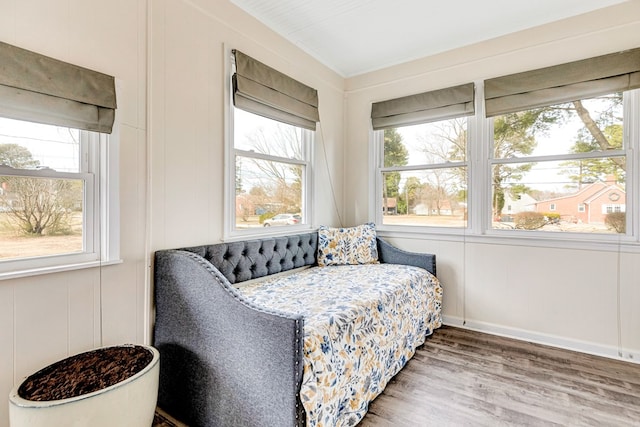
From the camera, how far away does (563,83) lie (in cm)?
254

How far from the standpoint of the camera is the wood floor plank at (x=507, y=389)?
1725 millimetres

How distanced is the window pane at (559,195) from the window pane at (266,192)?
188 centimetres

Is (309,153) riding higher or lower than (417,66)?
lower

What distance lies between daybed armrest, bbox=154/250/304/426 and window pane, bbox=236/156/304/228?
810 millimetres

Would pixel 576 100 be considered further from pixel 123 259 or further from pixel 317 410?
pixel 123 259

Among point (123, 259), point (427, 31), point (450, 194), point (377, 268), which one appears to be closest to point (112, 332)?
point (123, 259)

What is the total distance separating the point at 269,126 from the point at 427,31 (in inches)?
65.1

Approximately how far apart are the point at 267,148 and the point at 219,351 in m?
1.76

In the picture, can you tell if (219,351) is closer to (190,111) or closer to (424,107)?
(190,111)

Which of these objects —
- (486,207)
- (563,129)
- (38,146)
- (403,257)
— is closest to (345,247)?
(403,257)

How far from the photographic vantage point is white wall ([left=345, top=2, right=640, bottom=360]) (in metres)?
2.40

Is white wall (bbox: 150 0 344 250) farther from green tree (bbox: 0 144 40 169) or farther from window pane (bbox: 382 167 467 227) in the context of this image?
window pane (bbox: 382 167 467 227)

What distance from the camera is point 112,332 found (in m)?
1.75

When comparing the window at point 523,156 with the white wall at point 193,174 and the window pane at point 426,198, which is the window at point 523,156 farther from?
the white wall at point 193,174
